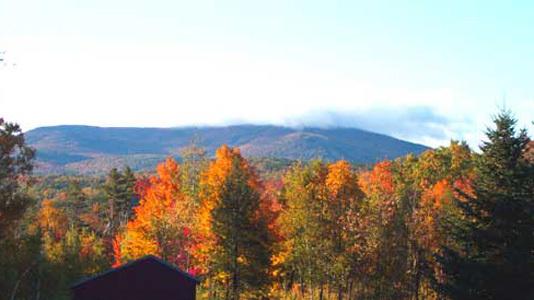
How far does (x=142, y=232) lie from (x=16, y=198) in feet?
67.1

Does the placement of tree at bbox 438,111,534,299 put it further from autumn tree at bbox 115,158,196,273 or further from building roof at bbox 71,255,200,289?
autumn tree at bbox 115,158,196,273

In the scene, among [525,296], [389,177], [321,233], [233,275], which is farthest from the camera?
[389,177]

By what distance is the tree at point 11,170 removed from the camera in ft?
92.5

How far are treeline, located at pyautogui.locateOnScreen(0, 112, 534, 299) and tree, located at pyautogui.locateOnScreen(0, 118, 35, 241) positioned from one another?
0.19 ft

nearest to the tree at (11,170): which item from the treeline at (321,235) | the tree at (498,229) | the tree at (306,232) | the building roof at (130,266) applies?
the treeline at (321,235)

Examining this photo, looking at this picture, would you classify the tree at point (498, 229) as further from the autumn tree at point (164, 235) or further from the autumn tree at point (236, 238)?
the autumn tree at point (164, 235)

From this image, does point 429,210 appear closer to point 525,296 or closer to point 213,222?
point 213,222

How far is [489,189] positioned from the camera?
27.3 metres

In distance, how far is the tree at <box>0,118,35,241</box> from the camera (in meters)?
28.2

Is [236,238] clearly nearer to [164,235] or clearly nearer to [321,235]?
[321,235]

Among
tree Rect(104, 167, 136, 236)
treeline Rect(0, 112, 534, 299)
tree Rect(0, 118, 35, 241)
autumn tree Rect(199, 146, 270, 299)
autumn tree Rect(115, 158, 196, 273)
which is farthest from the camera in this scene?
tree Rect(104, 167, 136, 236)

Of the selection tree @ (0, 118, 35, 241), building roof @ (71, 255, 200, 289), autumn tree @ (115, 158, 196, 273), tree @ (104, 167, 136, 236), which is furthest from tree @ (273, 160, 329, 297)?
tree @ (104, 167, 136, 236)

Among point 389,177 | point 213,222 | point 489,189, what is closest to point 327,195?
point 213,222

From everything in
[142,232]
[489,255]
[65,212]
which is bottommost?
[65,212]
